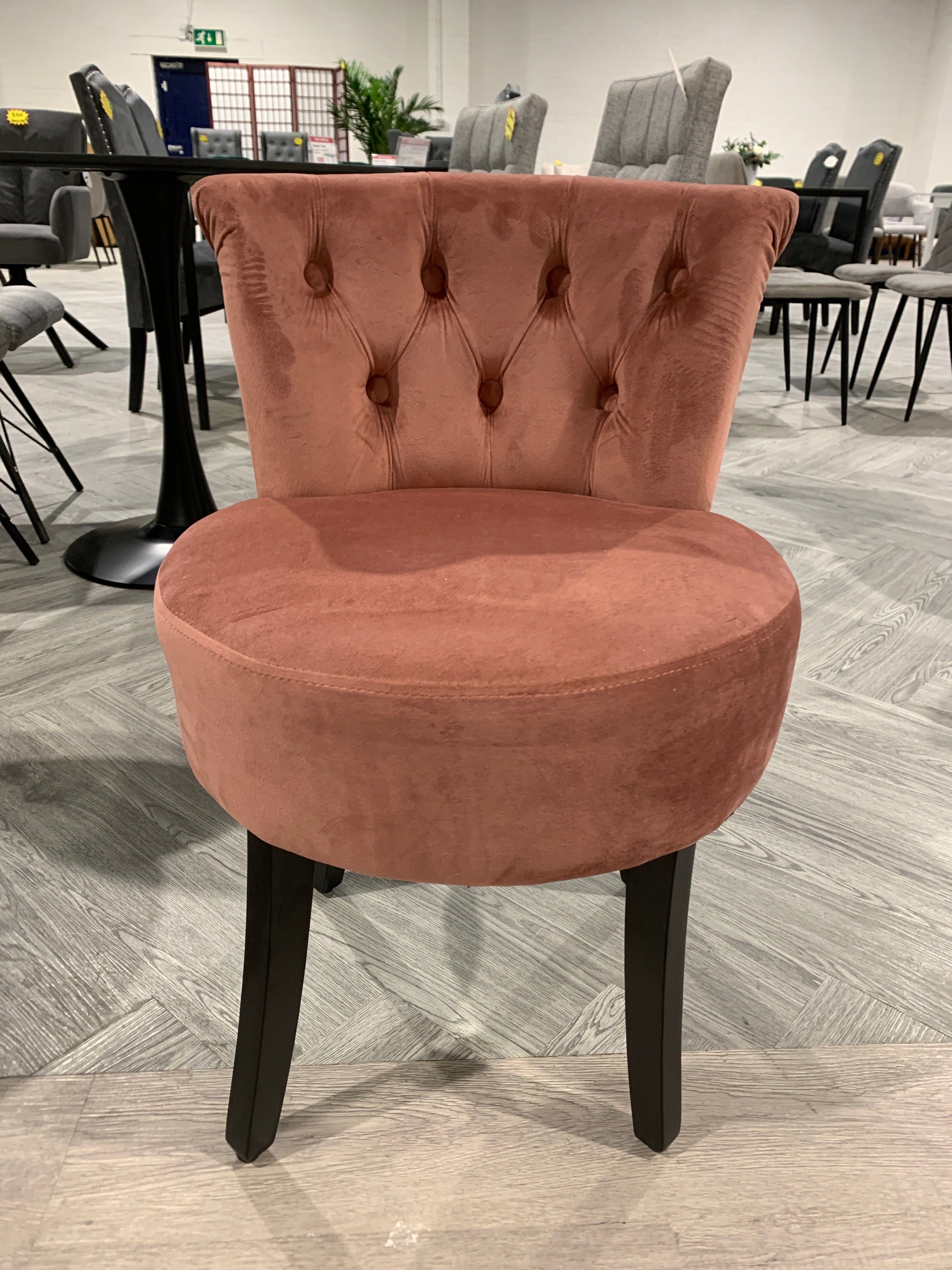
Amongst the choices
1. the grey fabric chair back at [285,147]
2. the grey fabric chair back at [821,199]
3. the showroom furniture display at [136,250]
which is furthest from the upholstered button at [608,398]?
the grey fabric chair back at [821,199]

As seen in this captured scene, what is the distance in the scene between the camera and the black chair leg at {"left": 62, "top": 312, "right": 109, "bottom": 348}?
378 centimetres

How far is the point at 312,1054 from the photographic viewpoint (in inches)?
32.0

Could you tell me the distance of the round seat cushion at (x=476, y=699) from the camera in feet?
1.80

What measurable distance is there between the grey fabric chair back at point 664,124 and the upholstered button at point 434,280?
1.78 m

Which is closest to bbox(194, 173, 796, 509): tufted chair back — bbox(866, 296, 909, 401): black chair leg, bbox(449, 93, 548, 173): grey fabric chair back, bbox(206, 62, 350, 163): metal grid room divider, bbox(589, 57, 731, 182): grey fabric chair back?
bbox(589, 57, 731, 182): grey fabric chair back

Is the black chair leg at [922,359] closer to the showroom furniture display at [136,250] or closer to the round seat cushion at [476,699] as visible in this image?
the showroom furniture display at [136,250]

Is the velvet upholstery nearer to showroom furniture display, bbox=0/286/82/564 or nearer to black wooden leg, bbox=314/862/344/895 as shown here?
black wooden leg, bbox=314/862/344/895

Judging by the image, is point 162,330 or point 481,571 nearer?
point 481,571

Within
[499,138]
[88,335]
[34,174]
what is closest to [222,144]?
[34,174]

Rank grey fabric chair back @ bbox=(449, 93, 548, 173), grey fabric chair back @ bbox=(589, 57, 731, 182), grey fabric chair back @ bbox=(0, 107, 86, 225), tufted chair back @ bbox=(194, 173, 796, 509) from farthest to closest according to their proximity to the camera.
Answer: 1. grey fabric chair back @ bbox=(0, 107, 86, 225)
2. grey fabric chair back @ bbox=(449, 93, 548, 173)
3. grey fabric chair back @ bbox=(589, 57, 731, 182)
4. tufted chair back @ bbox=(194, 173, 796, 509)

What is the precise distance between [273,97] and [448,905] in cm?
1064

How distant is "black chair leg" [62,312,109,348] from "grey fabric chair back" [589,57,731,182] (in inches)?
87.7

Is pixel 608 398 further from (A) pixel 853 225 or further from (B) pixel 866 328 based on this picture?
(A) pixel 853 225

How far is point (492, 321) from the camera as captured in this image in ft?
2.94
